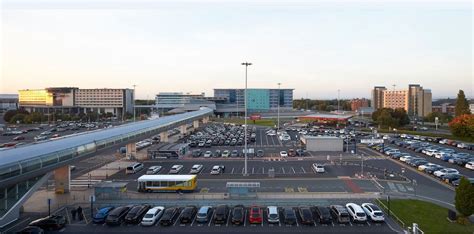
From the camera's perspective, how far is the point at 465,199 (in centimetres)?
1380

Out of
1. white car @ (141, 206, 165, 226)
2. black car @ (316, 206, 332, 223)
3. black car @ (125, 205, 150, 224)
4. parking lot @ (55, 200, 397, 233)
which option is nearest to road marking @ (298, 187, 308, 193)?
black car @ (316, 206, 332, 223)

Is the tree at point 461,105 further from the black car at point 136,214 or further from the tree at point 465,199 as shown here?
the black car at point 136,214

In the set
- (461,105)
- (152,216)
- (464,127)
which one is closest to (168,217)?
(152,216)

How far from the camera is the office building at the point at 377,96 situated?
108 meters

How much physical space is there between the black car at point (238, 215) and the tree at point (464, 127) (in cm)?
3321

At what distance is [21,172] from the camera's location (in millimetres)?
13070

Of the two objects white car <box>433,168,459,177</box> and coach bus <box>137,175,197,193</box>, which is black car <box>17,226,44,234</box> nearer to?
coach bus <box>137,175,197,193</box>

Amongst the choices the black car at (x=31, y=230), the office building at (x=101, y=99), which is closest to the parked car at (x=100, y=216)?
the black car at (x=31, y=230)

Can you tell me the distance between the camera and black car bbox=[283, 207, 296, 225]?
14133mm

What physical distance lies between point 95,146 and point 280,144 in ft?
77.4

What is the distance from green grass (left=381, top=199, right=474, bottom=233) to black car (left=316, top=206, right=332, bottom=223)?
2795 millimetres

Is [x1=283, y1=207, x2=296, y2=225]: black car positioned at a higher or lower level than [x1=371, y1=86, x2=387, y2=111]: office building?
lower

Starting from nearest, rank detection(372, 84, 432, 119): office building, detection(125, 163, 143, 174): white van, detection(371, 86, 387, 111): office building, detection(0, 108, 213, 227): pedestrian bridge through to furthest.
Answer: detection(0, 108, 213, 227): pedestrian bridge → detection(125, 163, 143, 174): white van → detection(372, 84, 432, 119): office building → detection(371, 86, 387, 111): office building

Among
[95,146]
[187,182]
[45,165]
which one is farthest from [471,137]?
[45,165]
